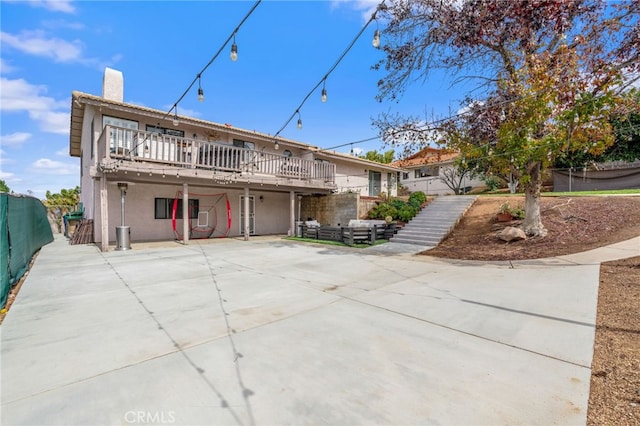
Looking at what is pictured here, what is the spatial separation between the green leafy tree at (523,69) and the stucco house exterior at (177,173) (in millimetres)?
5577

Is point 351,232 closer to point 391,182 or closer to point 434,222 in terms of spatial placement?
point 434,222

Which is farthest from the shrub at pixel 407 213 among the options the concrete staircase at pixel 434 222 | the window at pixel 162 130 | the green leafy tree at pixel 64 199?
the green leafy tree at pixel 64 199

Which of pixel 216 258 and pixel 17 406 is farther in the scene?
pixel 216 258

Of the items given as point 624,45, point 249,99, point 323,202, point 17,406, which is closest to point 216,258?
point 17,406

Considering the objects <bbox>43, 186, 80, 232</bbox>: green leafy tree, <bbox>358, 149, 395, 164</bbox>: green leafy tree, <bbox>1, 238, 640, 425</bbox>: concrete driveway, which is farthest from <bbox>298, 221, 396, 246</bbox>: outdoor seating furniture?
<bbox>358, 149, 395, 164</bbox>: green leafy tree

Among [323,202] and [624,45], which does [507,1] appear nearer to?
[624,45]

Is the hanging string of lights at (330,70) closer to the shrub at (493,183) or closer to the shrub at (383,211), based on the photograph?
the shrub at (383,211)

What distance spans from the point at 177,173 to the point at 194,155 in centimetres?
100

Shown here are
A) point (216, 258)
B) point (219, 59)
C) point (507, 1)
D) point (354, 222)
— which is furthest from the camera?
Result: point (354, 222)

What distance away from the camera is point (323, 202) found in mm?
16328

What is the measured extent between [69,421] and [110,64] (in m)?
14.4

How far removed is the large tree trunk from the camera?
911cm

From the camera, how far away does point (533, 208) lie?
938 centimetres

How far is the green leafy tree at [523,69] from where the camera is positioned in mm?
6703
